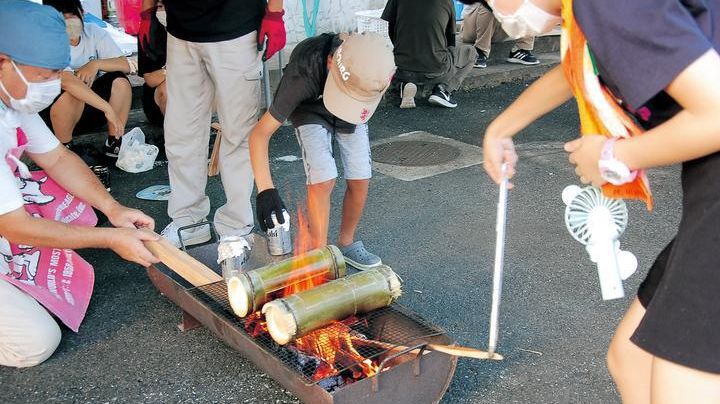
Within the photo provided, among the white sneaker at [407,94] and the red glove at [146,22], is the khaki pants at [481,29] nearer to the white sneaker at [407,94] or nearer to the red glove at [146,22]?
the white sneaker at [407,94]

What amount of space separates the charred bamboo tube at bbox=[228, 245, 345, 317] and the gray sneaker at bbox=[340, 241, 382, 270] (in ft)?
2.61

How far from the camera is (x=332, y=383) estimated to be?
257 centimetres

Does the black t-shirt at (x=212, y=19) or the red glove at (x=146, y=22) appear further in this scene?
the red glove at (x=146, y=22)

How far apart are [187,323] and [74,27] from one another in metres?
3.32

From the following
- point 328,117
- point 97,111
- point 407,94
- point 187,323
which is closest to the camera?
point 187,323

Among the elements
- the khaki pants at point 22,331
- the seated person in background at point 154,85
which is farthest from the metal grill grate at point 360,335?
the seated person in background at point 154,85

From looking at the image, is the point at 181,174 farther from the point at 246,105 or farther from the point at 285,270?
the point at 285,270

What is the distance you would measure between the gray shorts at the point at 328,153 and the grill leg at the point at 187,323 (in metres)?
0.95

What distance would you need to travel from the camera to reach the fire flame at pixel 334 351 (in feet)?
8.34

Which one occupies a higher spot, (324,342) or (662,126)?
(662,126)

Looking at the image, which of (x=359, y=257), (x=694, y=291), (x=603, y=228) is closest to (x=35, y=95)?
(x=359, y=257)

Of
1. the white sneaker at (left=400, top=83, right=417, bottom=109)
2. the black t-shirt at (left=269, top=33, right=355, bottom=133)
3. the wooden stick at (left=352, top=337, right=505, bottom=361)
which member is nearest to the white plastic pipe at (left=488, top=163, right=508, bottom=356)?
the wooden stick at (left=352, top=337, right=505, bottom=361)

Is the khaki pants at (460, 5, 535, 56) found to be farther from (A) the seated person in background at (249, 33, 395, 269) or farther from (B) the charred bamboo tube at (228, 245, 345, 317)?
(B) the charred bamboo tube at (228, 245, 345, 317)

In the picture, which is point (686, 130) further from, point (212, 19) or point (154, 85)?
point (154, 85)
